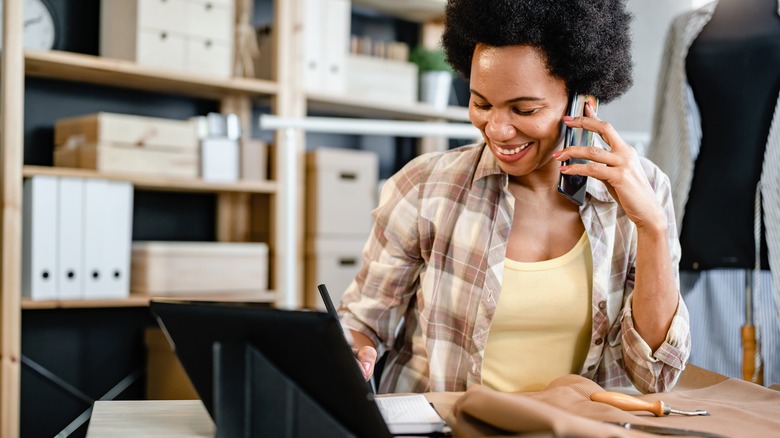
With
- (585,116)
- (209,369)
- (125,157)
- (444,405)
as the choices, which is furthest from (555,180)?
(125,157)

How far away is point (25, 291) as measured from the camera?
2.59 metres

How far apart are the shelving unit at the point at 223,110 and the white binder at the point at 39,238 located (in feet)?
0.13

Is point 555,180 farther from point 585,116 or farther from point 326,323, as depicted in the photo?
point 326,323

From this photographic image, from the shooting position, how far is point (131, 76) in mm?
2811

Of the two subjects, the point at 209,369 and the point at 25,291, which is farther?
the point at 25,291

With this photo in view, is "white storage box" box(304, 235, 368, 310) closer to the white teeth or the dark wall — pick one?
the dark wall

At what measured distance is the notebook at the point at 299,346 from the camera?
2.36 feet

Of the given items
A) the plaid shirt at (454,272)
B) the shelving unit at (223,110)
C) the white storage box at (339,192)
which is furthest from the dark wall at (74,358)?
the plaid shirt at (454,272)

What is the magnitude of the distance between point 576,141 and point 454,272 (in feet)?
1.00

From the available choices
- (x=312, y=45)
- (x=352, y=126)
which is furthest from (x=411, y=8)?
(x=352, y=126)

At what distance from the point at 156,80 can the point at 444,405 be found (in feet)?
7.19

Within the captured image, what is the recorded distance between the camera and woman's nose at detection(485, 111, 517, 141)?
4.13 feet

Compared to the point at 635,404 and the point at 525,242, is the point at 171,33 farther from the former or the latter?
the point at 635,404

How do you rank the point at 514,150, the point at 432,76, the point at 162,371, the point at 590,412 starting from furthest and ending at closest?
the point at 432,76 → the point at 162,371 → the point at 514,150 → the point at 590,412
